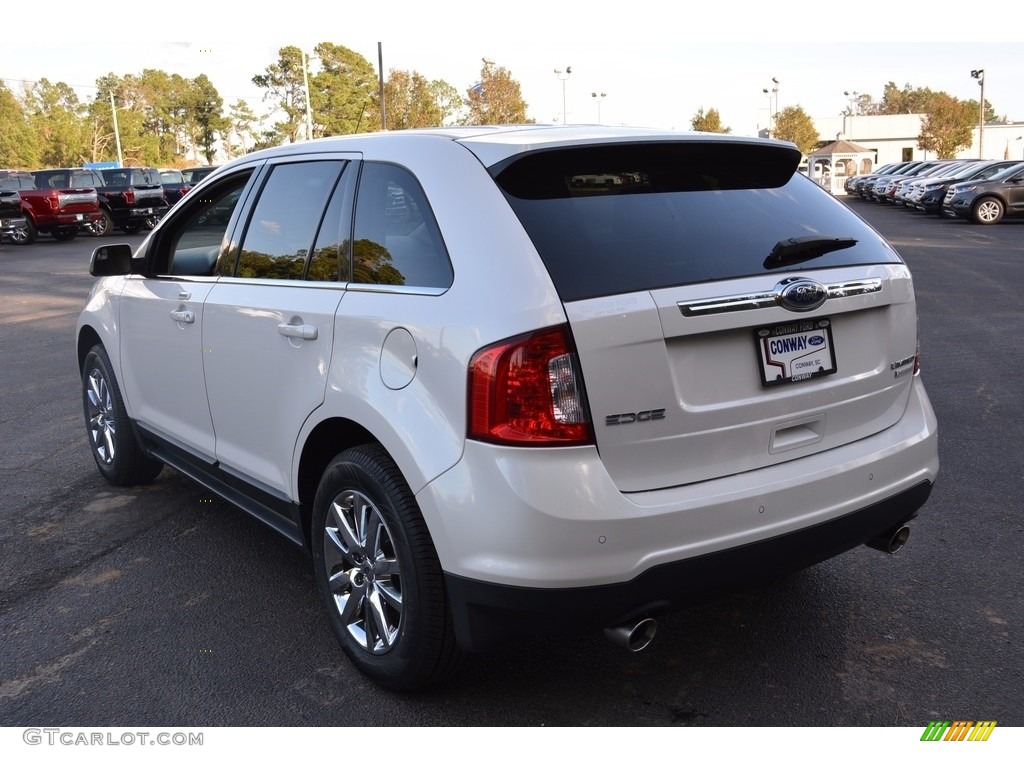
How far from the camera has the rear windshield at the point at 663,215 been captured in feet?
8.99

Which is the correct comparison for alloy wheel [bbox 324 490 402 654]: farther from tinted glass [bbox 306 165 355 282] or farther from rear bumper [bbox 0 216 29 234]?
rear bumper [bbox 0 216 29 234]

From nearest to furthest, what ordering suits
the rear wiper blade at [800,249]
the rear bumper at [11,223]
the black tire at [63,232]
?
1. the rear wiper blade at [800,249]
2. the rear bumper at [11,223]
3. the black tire at [63,232]

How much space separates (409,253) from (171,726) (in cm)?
167

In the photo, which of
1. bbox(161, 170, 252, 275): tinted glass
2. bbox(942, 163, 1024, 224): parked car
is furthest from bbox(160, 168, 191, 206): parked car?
bbox(161, 170, 252, 275): tinted glass

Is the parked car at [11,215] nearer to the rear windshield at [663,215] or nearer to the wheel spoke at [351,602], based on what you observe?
the wheel spoke at [351,602]

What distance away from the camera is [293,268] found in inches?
142

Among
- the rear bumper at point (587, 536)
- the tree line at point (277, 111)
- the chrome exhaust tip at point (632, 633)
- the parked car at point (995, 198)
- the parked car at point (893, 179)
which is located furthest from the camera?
the tree line at point (277, 111)

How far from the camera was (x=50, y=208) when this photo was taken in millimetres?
26641

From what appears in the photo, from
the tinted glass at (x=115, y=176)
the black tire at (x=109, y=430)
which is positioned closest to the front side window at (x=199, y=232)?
the black tire at (x=109, y=430)

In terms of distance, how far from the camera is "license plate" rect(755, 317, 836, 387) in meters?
2.86

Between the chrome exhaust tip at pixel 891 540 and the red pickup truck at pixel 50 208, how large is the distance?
27.7 m

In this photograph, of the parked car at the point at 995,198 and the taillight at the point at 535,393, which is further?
the parked car at the point at 995,198

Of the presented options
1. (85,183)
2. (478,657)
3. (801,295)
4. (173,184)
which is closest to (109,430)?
(478,657)

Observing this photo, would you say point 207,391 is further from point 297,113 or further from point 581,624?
point 297,113
